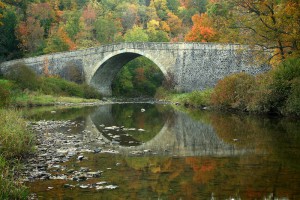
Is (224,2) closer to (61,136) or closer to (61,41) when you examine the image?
(61,136)

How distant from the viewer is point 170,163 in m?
10.5

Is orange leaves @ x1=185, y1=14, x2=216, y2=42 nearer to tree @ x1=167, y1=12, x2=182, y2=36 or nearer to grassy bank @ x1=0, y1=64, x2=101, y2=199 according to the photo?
grassy bank @ x1=0, y1=64, x2=101, y2=199

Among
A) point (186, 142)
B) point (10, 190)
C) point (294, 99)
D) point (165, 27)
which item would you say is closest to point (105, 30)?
point (165, 27)

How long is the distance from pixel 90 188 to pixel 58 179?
1.02 m

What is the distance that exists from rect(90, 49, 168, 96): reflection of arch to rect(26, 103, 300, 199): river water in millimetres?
29007

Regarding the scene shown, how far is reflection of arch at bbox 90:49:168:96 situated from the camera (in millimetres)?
48525

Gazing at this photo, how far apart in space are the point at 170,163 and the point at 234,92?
54.0 feet

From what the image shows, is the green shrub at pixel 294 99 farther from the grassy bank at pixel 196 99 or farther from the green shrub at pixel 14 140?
the green shrub at pixel 14 140

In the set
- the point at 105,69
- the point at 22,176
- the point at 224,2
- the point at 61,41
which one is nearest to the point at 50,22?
the point at 61,41

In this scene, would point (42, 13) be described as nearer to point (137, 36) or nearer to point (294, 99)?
point (137, 36)

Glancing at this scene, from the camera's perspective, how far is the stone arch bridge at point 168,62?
3850 cm

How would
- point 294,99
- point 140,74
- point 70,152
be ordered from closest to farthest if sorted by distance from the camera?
point 70,152, point 294,99, point 140,74

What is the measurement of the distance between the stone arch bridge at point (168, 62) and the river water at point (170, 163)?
1652 cm

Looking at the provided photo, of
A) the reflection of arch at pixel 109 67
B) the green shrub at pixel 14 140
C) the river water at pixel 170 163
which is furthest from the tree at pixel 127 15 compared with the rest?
the green shrub at pixel 14 140
